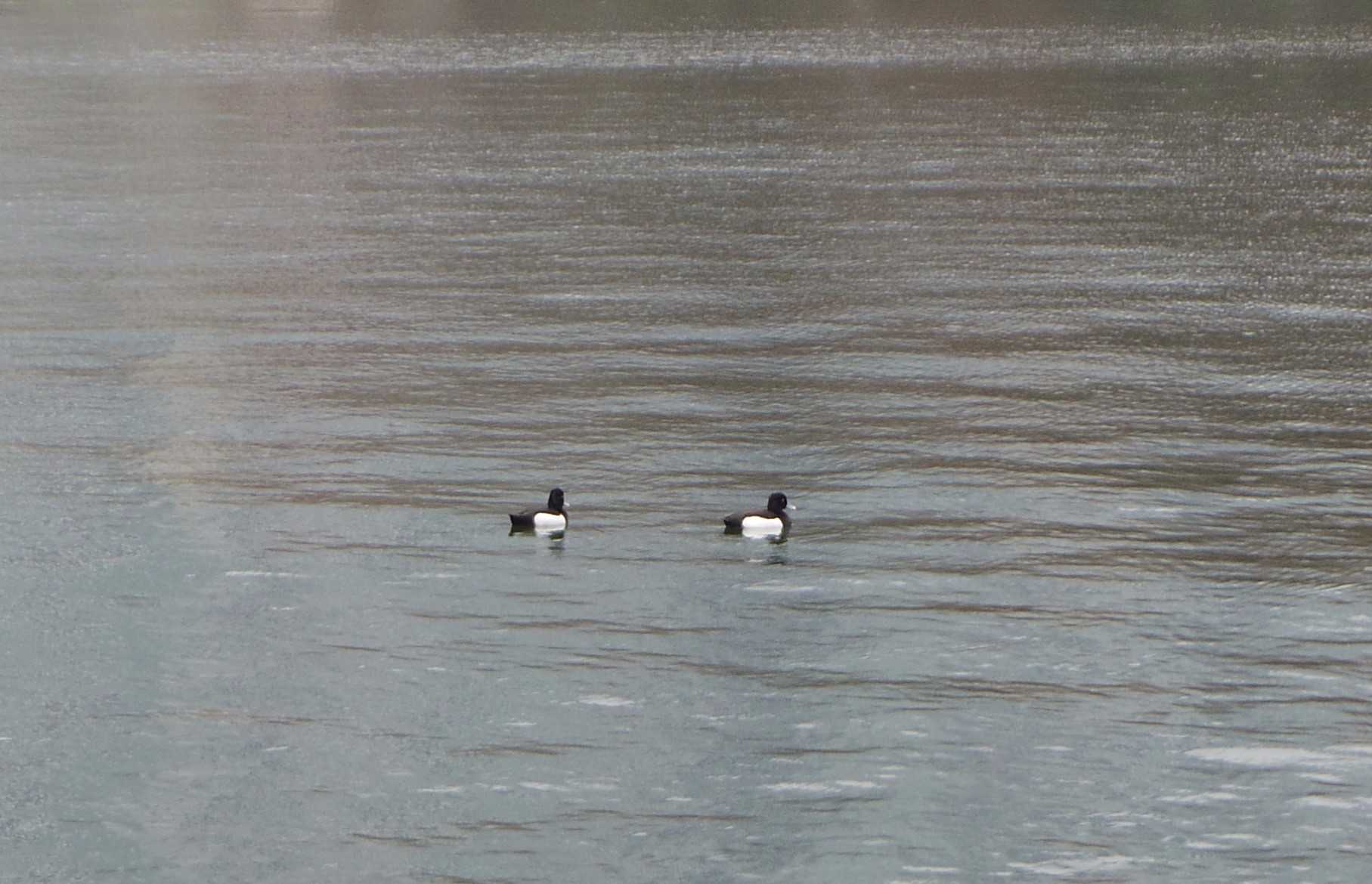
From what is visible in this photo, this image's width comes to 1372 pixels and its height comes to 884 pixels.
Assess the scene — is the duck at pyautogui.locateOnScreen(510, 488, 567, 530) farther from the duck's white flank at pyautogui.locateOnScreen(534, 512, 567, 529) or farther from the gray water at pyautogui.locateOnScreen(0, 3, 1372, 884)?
the gray water at pyautogui.locateOnScreen(0, 3, 1372, 884)

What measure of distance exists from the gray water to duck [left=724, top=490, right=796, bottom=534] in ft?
0.99

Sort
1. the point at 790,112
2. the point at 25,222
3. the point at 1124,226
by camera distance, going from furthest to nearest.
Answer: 1. the point at 790,112
2. the point at 25,222
3. the point at 1124,226

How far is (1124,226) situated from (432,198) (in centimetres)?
1428

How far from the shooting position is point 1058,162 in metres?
47.2

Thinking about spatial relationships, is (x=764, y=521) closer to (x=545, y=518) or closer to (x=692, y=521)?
(x=692, y=521)

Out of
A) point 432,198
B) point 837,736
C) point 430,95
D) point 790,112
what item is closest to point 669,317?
point 432,198

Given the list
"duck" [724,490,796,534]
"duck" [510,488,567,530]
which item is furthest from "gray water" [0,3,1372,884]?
"duck" [724,490,796,534]

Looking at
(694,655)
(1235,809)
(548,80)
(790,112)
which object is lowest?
(1235,809)

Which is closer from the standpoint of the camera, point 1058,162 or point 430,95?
point 1058,162

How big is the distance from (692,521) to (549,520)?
154 cm

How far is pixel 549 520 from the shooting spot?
68.4ft

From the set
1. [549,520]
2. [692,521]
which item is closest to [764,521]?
[692,521]

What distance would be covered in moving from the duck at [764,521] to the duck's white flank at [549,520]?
65.5 inches

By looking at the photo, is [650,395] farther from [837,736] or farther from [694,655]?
[837,736]
